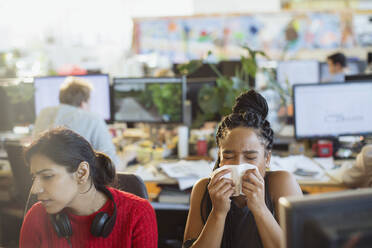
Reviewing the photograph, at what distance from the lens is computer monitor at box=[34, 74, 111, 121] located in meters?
2.77

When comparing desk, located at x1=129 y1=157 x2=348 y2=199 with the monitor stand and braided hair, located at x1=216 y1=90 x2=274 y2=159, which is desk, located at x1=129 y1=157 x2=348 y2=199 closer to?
the monitor stand

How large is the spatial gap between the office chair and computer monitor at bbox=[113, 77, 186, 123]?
1273 mm

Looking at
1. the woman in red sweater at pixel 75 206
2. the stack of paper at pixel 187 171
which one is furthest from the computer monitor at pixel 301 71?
the woman in red sweater at pixel 75 206

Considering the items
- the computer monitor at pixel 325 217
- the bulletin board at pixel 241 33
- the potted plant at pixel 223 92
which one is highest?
the bulletin board at pixel 241 33

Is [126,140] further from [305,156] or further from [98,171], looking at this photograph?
[98,171]

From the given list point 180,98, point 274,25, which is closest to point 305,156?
point 180,98

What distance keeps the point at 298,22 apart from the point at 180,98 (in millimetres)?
4005

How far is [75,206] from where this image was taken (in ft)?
3.53

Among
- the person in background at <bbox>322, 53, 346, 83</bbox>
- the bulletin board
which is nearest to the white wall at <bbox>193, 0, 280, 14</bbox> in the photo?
the bulletin board

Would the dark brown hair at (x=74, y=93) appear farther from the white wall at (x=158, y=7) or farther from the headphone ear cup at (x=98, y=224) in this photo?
the white wall at (x=158, y=7)

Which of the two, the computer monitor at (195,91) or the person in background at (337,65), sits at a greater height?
the person in background at (337,65)

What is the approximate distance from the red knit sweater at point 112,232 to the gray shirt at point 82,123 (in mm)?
968

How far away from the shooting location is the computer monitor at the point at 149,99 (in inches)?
102

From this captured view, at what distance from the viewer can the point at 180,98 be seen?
257 centimetres
